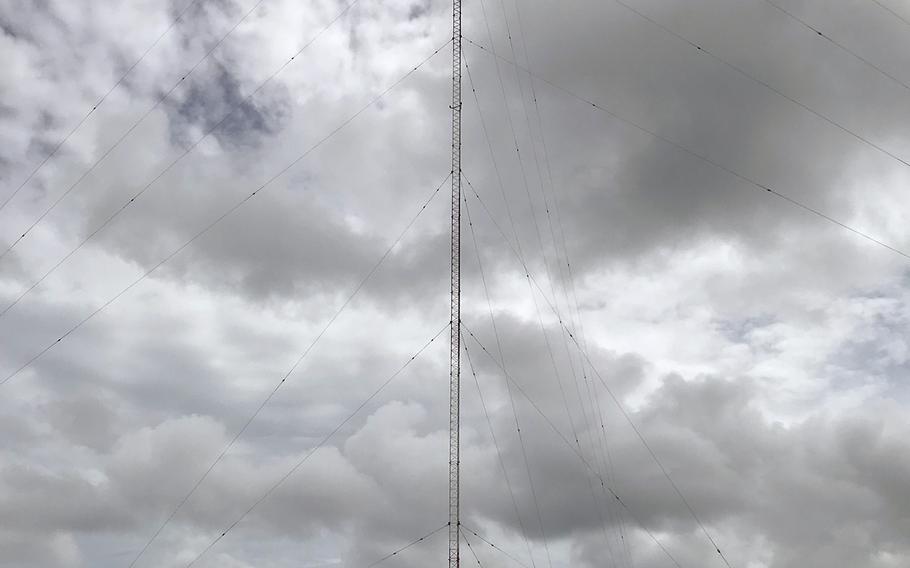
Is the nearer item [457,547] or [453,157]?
[457,547]

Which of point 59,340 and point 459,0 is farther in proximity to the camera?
point 459,0

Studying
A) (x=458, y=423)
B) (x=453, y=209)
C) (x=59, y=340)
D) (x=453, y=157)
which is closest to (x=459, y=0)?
(x=453, y=157)

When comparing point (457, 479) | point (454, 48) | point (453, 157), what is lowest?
point (457, 479)

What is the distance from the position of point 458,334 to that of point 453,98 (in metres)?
17.2

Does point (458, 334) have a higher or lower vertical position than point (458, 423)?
higher

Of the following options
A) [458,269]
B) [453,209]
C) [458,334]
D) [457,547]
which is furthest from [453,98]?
[457,547]

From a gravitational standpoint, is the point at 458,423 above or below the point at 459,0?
below

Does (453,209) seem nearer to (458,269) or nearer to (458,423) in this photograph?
(458,269)

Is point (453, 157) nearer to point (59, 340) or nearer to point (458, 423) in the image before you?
point (458, 423)

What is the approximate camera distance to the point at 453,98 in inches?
2606

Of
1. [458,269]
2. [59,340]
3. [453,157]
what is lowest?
[59,340]

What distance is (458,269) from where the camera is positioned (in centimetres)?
6400

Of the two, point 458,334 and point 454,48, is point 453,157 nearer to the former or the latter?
point 454,48

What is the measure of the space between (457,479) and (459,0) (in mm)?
34386
